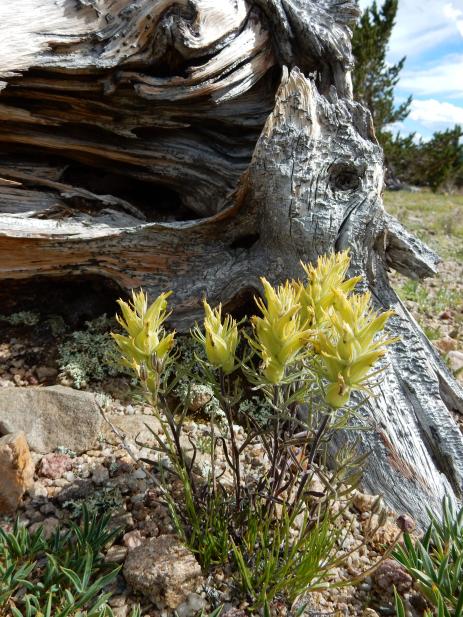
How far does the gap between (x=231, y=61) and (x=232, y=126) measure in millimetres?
534

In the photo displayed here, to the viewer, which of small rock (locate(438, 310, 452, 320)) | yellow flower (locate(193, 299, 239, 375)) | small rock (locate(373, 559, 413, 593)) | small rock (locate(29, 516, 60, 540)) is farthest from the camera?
small rock (locate(438, 310, 452, 320))

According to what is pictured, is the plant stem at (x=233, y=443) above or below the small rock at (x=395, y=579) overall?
above

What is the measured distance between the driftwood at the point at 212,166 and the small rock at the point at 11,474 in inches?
59.3

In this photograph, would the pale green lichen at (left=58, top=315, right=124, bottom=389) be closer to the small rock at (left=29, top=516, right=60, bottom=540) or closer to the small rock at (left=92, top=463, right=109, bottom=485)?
the small rock at (left=92, top=463, right=109, bottom=485)

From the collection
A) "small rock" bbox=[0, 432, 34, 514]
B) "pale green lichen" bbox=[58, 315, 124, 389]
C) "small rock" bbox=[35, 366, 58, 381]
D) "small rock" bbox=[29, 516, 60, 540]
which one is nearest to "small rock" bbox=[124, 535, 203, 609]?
"small rock" bbox=[29, 516, 60, 540]

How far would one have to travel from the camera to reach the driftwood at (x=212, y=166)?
3154 mm

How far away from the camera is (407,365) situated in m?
3.10

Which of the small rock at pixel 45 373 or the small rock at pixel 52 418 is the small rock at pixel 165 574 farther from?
the small rock at pixel 45 373

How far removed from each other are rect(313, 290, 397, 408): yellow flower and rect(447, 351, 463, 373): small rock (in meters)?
3.01

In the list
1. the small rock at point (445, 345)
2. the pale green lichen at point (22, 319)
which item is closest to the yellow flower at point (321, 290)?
the pale green lichen at point (22, 319)

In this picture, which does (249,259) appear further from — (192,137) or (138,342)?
(138,342)

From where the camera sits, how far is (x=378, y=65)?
17.8m

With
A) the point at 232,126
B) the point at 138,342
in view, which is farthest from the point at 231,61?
the point at 138,342

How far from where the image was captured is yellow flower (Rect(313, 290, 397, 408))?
4.60 feet
